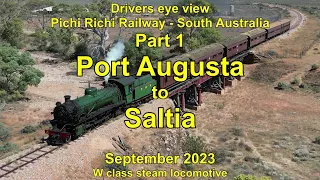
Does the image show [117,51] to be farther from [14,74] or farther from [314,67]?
[314,67]

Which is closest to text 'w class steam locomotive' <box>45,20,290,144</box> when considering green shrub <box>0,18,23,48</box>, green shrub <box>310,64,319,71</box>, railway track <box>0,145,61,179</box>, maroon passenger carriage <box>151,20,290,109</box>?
maroon passenger carriage <box>151,20,290,109</box>

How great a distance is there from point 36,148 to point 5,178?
4.18 m

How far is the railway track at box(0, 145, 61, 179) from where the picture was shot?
21.6m

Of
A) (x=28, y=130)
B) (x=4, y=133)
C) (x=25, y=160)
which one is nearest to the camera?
(x=25, y=160)

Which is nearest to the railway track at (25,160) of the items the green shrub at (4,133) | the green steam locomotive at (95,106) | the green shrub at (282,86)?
the green steam locomotive at (95,106)

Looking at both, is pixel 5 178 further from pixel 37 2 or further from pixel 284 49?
pixel 37 2

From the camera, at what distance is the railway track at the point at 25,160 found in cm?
2156

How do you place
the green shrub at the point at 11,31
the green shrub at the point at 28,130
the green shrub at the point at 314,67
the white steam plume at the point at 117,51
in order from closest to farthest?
the green shrub at the point at 28,130 → the white steam plume at the point at 117,51 → the green shrub at the point at 314,67 → the green shrub at the point at 11,31

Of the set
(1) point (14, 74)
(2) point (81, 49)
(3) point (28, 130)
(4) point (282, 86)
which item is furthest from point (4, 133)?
(4) point (282, 86)

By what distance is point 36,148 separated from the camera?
24.6 m

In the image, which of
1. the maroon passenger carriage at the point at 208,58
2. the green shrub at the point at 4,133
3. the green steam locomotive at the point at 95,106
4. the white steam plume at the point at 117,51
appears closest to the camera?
the green steam locomotive at the point at 95,106

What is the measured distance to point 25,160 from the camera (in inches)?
897

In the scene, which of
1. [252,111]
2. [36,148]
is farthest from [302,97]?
[36,148]

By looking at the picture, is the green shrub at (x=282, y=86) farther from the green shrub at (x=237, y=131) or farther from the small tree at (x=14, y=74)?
the small tree at (x=14, y=74)
